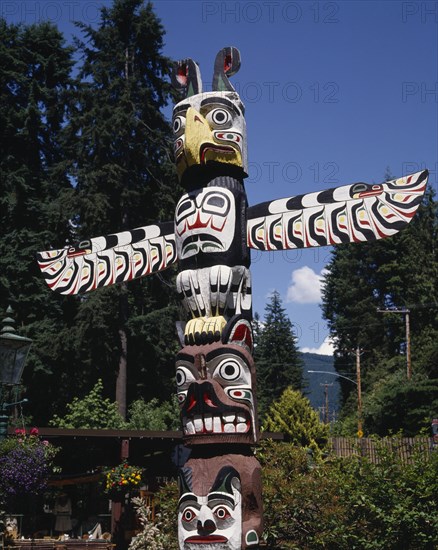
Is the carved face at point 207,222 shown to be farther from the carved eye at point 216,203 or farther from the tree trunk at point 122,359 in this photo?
the tree trunk at point 122,359

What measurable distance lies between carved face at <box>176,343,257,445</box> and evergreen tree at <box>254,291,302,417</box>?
132ft

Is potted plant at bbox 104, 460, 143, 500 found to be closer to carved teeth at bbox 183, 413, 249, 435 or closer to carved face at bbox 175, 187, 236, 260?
carved teeth at bbox 183, 413, 249, 435

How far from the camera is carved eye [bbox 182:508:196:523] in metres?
9.79

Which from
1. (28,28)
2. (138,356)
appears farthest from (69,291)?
(28,28)

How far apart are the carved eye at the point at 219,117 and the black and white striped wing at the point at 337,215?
1.46 m

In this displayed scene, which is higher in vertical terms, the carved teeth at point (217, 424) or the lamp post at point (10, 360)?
the lamp post at point (10, 360)

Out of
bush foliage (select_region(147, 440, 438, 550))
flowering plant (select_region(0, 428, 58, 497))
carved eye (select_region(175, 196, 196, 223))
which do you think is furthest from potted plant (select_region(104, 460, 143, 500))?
carved eye (select_region(175, 196, 196, 223))

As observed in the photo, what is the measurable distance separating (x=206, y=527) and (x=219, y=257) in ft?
12.8

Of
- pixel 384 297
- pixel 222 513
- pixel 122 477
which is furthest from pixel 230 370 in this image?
pixel 384 297

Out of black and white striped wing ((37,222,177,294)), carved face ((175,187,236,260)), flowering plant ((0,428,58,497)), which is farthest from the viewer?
black and white striped wing ((37,222,177,294))

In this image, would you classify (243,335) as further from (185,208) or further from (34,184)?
(34,184)

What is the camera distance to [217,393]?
395 inches

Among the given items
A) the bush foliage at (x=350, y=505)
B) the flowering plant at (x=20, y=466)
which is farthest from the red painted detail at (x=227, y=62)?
the flowering plant at (x=20, y=466)

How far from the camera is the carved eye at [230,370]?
1017 cm
